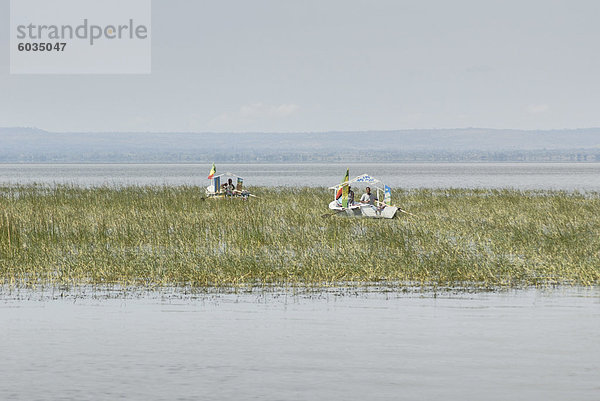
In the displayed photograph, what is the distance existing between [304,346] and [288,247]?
12006 mm

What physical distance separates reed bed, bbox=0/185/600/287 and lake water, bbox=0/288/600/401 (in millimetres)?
1822

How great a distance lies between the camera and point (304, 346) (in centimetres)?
1295

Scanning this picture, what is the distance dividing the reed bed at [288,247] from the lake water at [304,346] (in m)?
1.82

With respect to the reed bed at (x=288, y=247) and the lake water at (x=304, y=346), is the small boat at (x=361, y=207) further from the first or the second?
the lake water at (x=304, y=346)

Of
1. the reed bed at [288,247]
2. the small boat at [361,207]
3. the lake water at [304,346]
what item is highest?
the small boat at [361,207]

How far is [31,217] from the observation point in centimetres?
3206

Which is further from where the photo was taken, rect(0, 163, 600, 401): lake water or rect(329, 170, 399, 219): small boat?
rect(329, 170, 399, 219): small boat

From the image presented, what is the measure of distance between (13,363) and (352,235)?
1684cm

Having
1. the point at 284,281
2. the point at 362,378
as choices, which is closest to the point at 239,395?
the point at 362,378

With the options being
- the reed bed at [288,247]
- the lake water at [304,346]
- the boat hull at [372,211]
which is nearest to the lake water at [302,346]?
the lake water at [304,346]

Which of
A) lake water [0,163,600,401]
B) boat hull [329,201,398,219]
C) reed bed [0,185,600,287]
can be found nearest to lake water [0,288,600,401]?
lake water [0,163,600,401]

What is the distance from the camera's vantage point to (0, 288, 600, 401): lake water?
34.7 ft

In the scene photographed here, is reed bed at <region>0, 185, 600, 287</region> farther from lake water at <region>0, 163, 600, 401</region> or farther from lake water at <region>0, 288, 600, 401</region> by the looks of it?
lake water at <region>0, 288, 600, 401</region>

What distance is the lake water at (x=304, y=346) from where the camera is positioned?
1057 cm
